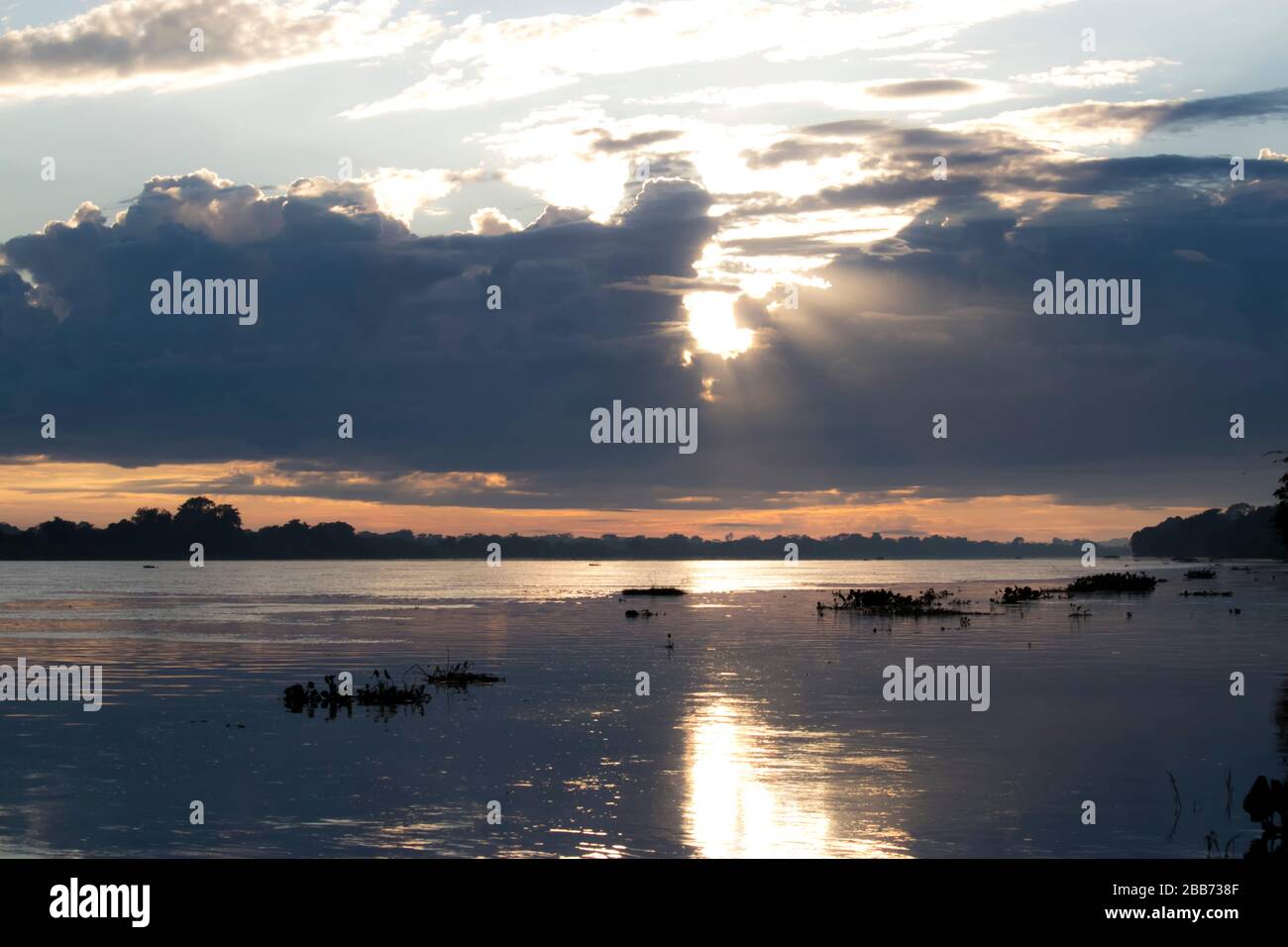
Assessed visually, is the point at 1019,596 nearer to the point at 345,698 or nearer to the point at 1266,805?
the point at 345,698

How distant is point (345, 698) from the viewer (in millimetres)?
43125

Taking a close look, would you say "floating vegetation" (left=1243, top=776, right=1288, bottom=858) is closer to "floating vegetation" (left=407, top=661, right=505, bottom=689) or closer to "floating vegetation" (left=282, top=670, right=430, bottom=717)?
"floating vegetation" (left=282, top=670, right=430, bottom=717)

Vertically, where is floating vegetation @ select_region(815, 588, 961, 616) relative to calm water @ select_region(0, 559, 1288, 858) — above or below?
below

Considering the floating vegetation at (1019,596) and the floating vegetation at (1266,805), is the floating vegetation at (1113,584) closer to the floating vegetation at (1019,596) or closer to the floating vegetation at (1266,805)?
the floating vegetation at (1019,596)

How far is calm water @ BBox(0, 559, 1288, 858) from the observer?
23.4 metres

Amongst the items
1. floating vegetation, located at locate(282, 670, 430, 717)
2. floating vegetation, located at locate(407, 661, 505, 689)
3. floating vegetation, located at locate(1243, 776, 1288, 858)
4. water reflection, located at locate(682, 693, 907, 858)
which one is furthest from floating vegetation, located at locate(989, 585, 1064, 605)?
floating vegetation, located at locate(1243, 776, 1288, 858)

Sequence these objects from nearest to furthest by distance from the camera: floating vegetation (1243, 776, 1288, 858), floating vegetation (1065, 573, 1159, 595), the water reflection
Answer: floating vegetation (1243, 776, 1288, 858), the water reflection, floating vegetation (1065, 573, 1159, 595)

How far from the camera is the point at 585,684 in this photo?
50.1 m

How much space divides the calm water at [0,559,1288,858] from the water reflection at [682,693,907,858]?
10 centimetres

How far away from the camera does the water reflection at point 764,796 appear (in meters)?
22.2

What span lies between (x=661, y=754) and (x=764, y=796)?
6407 millimetres

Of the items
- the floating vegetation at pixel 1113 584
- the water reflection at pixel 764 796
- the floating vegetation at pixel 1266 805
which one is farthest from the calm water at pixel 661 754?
the floating vegetation at pixel 1113 584

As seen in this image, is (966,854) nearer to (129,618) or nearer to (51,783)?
(51,783)

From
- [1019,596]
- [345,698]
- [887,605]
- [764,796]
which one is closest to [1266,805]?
[764,796]
